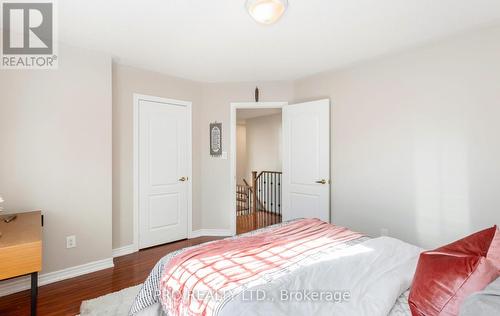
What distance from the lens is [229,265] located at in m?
1.41

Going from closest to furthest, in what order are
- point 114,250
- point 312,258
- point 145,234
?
1. point 312,258
2. point 114,250
3. point 145,234

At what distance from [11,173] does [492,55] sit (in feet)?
14.4

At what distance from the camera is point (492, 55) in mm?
2256

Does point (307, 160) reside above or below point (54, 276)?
above

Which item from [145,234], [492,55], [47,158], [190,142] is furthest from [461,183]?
[47,158]

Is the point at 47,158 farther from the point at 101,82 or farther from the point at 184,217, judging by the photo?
the point at 184,217

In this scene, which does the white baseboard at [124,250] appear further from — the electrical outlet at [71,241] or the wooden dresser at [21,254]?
the wooden dresser at [21,254]

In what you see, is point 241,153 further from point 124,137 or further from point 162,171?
point 124,137

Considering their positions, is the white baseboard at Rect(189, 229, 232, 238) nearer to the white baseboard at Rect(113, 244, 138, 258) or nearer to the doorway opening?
the white baseboard at Rect(113, 244, 138, 258)

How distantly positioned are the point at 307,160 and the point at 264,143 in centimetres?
312

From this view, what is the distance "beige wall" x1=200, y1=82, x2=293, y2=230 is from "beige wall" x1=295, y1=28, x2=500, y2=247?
54.8 inches

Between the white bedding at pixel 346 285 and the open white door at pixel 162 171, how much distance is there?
268cm

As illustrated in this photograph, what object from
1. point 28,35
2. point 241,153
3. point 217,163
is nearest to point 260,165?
point 241,153

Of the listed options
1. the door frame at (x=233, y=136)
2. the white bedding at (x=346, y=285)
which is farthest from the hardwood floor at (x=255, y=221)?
the white bedding at (x=346, y=285)
